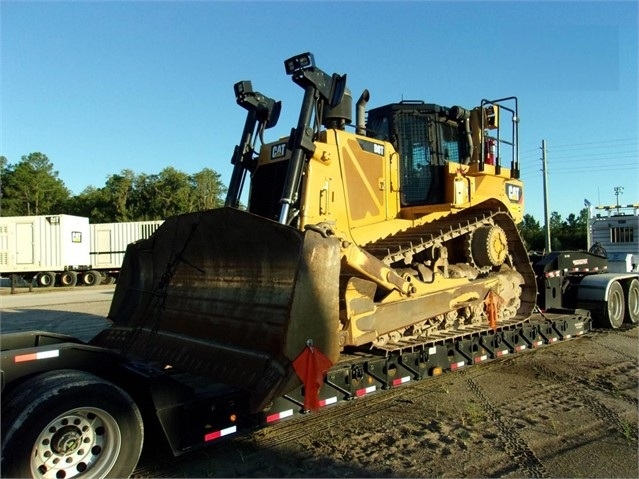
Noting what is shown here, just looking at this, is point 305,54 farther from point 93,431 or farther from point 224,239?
point 93,431

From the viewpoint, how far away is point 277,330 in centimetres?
437

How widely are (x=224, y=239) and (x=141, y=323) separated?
1.69m

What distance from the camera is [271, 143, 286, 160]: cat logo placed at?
6.19 metres

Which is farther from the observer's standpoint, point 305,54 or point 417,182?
point 417,182

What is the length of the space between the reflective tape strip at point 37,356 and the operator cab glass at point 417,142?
4.60m

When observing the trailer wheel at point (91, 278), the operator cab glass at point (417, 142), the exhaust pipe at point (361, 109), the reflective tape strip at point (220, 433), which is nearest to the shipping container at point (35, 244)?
the trailer wheel at point (91, 278)

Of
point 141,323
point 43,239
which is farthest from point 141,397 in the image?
point 43,239

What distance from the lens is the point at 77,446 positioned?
360cm

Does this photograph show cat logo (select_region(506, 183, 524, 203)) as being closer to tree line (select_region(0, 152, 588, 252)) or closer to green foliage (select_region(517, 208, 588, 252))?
green foliage (select_region(517, 208, 588, 252))

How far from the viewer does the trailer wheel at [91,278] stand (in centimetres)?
2831

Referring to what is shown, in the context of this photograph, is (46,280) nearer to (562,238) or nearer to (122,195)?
(122,195)

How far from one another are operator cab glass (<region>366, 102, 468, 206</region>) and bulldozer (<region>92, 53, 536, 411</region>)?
2cm

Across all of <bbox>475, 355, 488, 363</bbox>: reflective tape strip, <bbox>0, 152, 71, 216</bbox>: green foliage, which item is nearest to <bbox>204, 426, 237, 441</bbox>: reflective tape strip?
<bbox>475, 355, 488, 363</bbox>: reflective tape strip

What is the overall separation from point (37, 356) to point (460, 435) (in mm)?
3581
